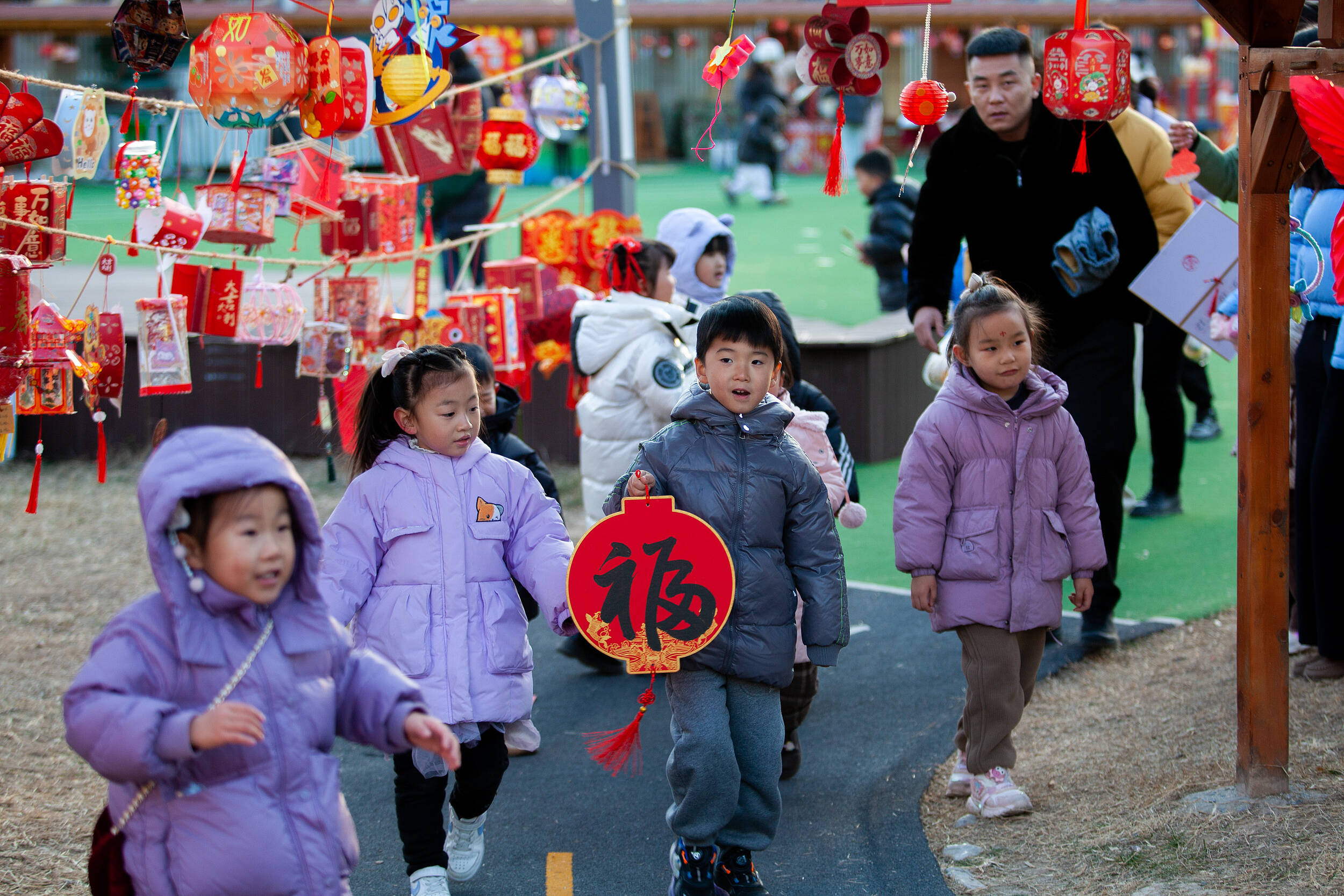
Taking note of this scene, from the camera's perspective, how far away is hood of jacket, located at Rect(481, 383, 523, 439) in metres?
4.22

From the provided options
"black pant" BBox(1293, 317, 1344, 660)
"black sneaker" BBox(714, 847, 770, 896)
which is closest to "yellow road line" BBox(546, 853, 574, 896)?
"black sneaker" BBox(714, 847, 770, 896)

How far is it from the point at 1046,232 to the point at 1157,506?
8.92 ft

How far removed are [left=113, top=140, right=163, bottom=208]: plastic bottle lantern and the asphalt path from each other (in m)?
1.94

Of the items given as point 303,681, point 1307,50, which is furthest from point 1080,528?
point 303,681

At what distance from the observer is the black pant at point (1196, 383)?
26.6ft

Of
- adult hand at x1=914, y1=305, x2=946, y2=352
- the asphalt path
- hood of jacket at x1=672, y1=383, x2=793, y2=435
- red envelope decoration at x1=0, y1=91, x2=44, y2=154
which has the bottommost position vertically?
the asphalt path

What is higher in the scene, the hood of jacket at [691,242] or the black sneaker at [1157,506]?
the hood of jacket at [691,242]

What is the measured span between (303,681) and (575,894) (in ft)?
4.70

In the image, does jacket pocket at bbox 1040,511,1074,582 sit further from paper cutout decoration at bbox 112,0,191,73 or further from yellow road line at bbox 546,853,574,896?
paper cutout decoration at bbox 112,0,191,73

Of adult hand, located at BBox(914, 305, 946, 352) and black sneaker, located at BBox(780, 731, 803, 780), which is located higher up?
adult hand, located at BBox(914, 305, 946, 352)

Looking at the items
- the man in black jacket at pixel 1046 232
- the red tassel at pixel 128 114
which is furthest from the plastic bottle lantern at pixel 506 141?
the man in black jacket at pixel 1046 232

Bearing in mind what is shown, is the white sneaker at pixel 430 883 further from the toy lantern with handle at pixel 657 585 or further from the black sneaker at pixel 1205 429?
the black sneaker at pixel 1205 429

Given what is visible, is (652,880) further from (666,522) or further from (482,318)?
(482,318)

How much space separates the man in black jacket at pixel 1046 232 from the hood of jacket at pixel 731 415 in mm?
1622
